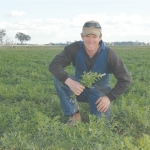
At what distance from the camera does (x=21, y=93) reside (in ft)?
23.3

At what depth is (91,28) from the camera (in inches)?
187

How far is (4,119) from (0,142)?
780mm

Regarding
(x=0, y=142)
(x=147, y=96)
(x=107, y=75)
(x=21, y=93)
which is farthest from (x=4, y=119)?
(x=147, y=96)

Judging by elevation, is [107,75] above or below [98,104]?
above

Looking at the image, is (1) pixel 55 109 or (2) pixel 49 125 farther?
(1) pixel 55 109

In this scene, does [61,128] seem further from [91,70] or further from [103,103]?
[91,70]

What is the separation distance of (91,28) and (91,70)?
70 cm

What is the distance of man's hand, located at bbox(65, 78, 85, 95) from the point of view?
4.70 meters

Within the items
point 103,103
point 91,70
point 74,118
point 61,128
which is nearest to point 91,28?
point 91,70

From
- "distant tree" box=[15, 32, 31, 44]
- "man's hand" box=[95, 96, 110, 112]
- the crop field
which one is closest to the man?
"man's hand" box=[95, 96, 110, 112]

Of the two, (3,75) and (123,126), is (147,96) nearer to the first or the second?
(123,126)

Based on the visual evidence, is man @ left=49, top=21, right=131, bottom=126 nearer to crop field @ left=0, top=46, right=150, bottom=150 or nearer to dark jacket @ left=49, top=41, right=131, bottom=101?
dark jacket @ left=49, top=41, right=131, bottom=101

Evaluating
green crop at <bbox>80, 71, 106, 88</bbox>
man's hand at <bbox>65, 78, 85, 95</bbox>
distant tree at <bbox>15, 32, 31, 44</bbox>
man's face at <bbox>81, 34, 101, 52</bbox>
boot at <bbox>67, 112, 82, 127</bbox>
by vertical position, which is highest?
distant tree at <bbox>15, 32, 31, 44</bbox>

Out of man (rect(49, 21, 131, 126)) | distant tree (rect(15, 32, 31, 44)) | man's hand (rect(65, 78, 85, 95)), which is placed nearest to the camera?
man's hand (rect(65, 78, 85, 95))
